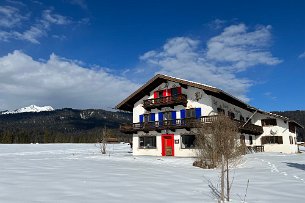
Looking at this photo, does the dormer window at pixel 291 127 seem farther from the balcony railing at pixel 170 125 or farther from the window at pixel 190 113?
the window at pixel 190 113

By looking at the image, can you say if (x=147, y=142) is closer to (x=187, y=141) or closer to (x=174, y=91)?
(x=187, y=141)

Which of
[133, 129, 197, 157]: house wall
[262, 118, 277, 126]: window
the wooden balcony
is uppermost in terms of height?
the wooden balcony

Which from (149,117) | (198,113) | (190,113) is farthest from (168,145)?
(198,113)

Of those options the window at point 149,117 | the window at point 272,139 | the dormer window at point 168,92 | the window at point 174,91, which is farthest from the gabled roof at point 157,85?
the window at point 272,139

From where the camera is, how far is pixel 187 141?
3456 centimetres

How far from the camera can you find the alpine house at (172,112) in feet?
111

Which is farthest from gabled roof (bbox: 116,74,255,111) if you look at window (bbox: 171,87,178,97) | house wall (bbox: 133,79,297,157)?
window (bbox: 171,87,178,97)

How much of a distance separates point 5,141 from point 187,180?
127236 mm

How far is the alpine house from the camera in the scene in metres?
33.8

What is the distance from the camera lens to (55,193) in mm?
11242

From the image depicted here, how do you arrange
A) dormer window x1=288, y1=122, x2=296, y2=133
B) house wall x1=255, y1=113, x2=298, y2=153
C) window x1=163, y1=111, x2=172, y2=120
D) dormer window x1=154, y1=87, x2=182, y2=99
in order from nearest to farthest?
dormer window x1=154, y1=87, x2=182, y2=99
window x1=163, y1=111, x2=172, y2=120
house wall x1=255, y1=113, x2=298, y2=153
dormer window x1=288, y1=122, x2=296, y2=133

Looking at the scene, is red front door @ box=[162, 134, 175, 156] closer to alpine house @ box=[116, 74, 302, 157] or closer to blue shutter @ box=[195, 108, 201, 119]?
alpine house @ box=[116, 74, 302, 157]

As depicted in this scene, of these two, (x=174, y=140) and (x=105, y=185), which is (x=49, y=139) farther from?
(x=105, y=185)

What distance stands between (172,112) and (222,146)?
22655mm
